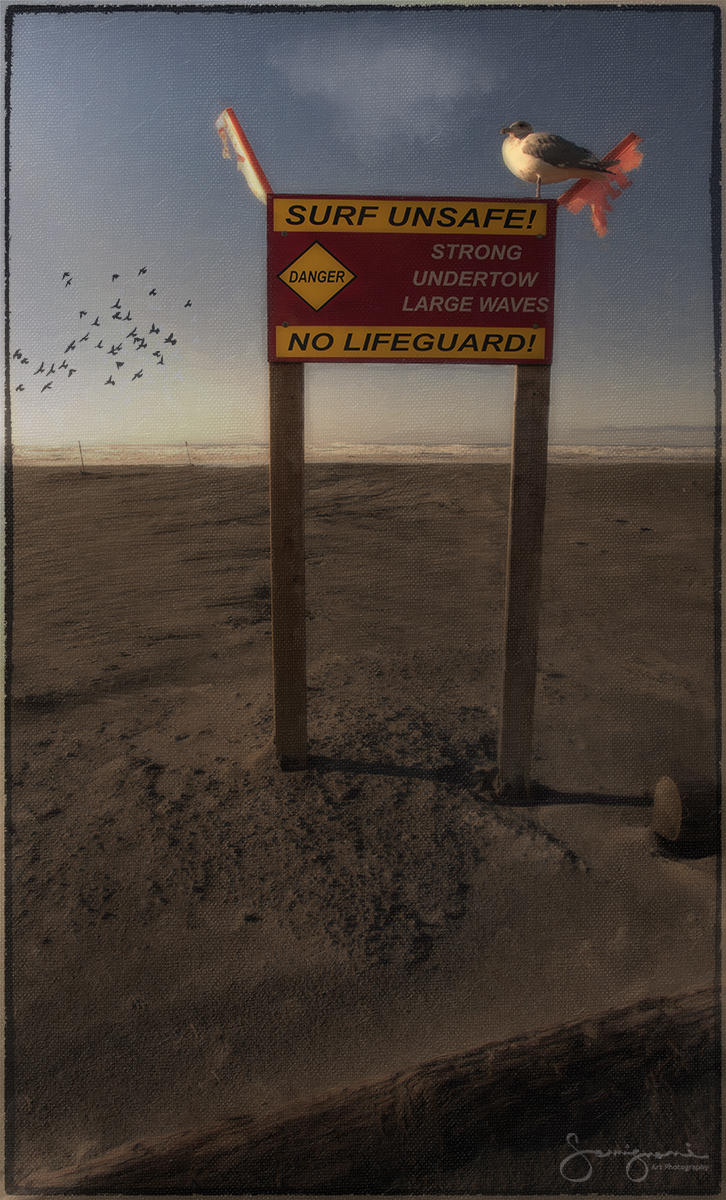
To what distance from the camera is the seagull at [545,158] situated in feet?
12.4

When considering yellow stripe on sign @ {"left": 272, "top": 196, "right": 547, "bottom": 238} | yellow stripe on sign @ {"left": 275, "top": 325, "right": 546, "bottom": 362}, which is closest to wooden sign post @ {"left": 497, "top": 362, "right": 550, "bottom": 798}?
yellow stripe on sign @ {"left": 275, "top": 325, "right": 546, "bottom": 362}

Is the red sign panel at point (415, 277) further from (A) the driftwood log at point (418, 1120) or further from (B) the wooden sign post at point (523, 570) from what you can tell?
(A) the driftwood log at point (418, 1120)

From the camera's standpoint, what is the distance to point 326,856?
3.95 meters

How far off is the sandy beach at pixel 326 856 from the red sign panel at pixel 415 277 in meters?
2.34

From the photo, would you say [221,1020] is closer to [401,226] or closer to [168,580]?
[401,226]

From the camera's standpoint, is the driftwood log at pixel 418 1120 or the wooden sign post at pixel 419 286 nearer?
the driftwood log at pixel 418 1120

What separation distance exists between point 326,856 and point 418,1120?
148 centimetres

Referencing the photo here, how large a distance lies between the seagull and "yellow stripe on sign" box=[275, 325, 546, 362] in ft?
2.35

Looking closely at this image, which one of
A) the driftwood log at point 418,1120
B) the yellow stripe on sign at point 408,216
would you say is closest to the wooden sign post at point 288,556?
the yellow stripe on sign at point 408,216

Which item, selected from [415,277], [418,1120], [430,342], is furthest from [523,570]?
[418,1120]

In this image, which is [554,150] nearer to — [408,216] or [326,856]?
[408,216]

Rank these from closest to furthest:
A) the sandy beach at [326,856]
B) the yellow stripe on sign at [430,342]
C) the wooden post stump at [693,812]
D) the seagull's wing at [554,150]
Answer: the sandy beach at [326,856] → the seagull's wing at [554,150] → the wooden post stump at [693,812] → the yellow stripe on sign at [430,342]

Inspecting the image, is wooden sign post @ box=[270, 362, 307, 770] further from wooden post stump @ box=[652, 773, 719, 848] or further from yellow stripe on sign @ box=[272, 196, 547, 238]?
wooden post stump @ box=[652, 773, 719, 848]

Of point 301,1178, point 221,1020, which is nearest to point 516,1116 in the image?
point 301,1178
